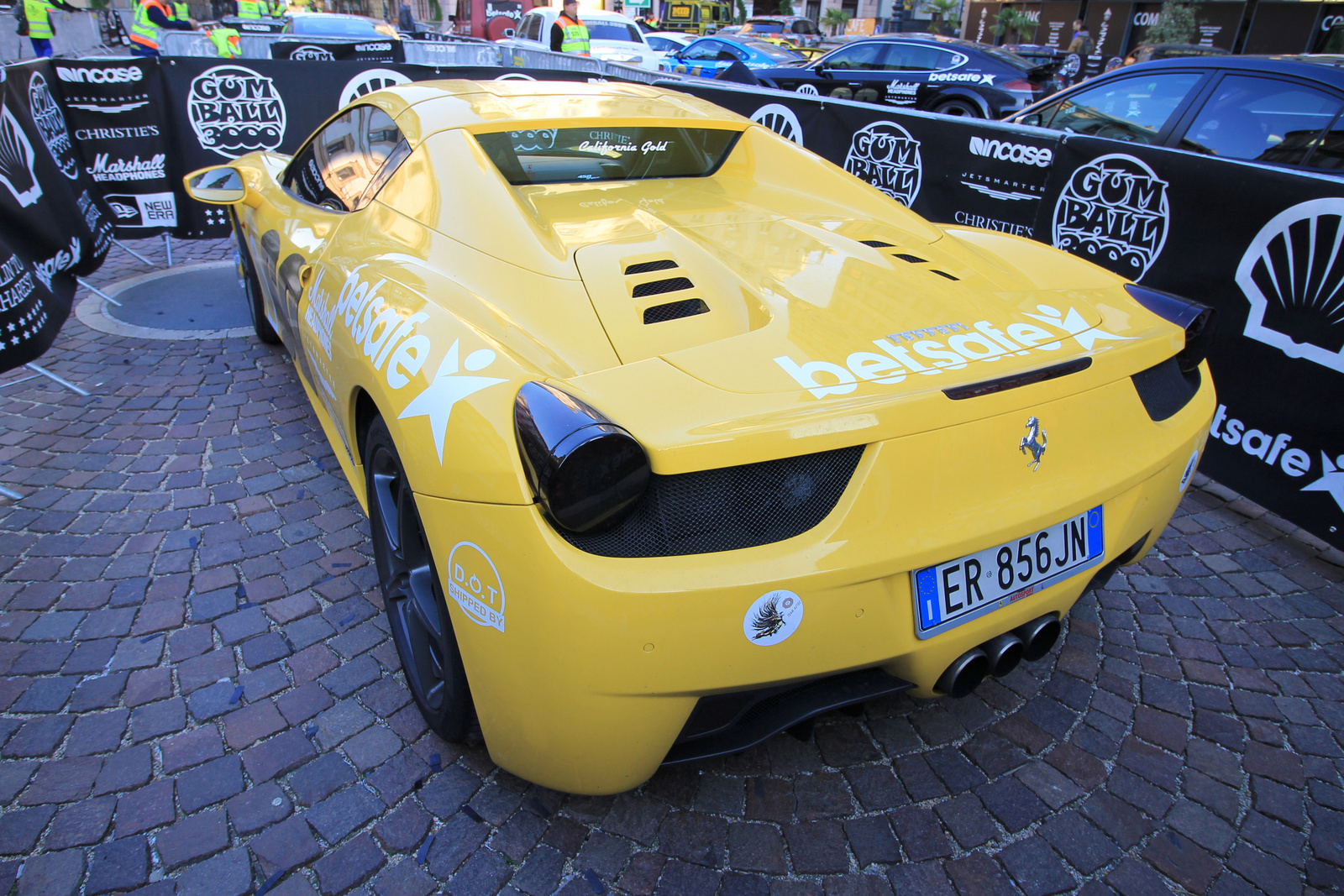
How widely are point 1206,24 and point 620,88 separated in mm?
31760

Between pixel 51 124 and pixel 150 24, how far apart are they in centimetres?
888

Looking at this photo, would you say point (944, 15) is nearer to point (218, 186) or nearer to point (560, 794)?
point (218, 186)

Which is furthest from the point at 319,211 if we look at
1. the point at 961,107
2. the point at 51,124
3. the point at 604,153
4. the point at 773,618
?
the point at 961,107

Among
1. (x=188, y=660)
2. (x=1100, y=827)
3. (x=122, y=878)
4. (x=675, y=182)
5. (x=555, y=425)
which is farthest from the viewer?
(x=675, y=182)

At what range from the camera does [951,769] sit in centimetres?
191

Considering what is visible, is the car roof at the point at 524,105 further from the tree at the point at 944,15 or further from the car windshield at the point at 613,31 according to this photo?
the tree at the point at 944,15

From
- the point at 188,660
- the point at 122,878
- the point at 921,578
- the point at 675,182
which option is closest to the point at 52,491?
the point at 188,660

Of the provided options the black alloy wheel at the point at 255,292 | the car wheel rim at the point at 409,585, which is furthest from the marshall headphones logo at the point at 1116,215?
the black alloy wheel at the point at 255,292

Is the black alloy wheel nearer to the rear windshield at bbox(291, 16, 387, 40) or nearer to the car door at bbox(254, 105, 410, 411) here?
the car door at bbox(254, 105, 410, 411)

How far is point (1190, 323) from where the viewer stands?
6.58ft

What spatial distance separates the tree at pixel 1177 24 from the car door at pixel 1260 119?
89.0ft

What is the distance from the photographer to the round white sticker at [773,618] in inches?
53.0

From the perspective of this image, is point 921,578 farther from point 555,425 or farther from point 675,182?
point 675,182

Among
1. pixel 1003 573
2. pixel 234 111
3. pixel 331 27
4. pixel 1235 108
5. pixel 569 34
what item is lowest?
pixel 1003 573
